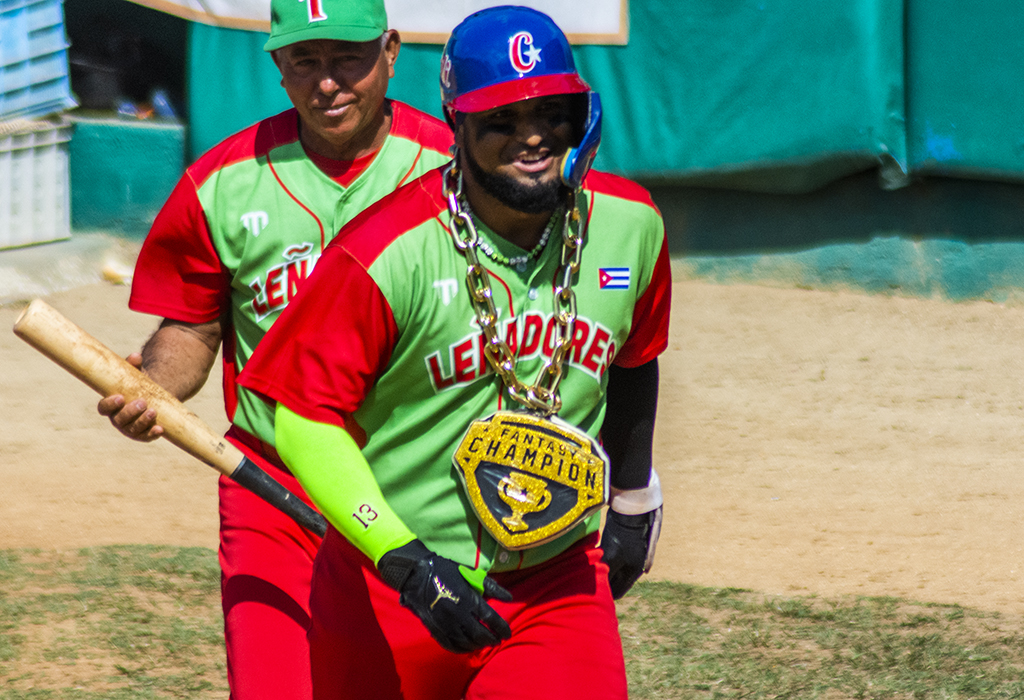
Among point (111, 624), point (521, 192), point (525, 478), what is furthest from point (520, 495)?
→ point (111, 624)

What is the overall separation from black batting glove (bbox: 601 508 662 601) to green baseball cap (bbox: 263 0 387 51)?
141cm

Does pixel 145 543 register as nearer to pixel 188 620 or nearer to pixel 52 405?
pixel 188 620

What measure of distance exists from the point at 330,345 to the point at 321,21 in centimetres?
123

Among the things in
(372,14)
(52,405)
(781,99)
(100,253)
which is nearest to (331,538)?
(372,14)

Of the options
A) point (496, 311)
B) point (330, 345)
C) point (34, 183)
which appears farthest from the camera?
point (34, 183)

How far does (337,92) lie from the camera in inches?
131

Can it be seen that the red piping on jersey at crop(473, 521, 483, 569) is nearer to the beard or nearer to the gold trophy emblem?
the gold trophy emblem

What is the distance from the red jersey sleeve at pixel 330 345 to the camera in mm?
2385

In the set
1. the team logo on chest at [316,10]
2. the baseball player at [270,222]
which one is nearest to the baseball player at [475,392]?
the baseball player at [270,222]

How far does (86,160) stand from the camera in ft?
34.8

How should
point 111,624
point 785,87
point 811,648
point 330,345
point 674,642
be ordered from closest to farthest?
point 330,345
point 811,648
point 674,642
point 111,624
point 785,87

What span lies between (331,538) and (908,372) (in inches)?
232

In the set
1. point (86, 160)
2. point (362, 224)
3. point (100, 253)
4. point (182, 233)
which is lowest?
point (100, 253)

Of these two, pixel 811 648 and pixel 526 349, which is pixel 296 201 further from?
pixel 811 648
